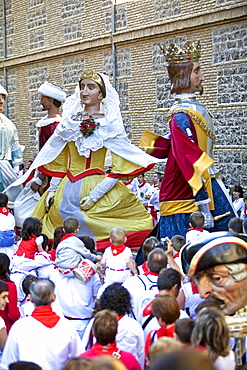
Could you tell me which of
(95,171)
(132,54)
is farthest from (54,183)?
(132,54)

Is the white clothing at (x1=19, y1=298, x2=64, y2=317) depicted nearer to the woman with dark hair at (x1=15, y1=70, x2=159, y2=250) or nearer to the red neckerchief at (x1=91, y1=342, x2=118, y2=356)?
the red neckerchief at (x1=91, y1=342, x2=118, y2=356)

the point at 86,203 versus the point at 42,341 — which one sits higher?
the point at 86,203

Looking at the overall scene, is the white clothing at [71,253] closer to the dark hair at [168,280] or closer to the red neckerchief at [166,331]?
the dark hair at [168,280]

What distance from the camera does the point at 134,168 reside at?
789 cm

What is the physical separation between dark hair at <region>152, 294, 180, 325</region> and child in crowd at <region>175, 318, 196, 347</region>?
0.32 metres

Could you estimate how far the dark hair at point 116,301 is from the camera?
3.70m

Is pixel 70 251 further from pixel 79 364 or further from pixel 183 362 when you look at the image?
pixel 183 362

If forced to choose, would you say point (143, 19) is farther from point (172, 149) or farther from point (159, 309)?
point (159, 309)

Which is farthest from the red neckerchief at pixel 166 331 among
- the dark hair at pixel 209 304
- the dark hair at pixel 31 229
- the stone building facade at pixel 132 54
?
the stone building facade at pixel 132 54

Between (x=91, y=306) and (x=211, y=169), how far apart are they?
7.59ft

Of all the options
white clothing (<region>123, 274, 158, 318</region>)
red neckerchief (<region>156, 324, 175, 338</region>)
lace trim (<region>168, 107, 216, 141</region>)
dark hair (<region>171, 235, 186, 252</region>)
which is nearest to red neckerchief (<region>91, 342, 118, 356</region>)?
red neckerchief (<region>156, 324, 175, 338</region>)

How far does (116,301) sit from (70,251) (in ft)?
4.77

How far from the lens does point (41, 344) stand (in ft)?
11.4

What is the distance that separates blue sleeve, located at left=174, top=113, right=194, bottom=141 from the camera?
6.50m
